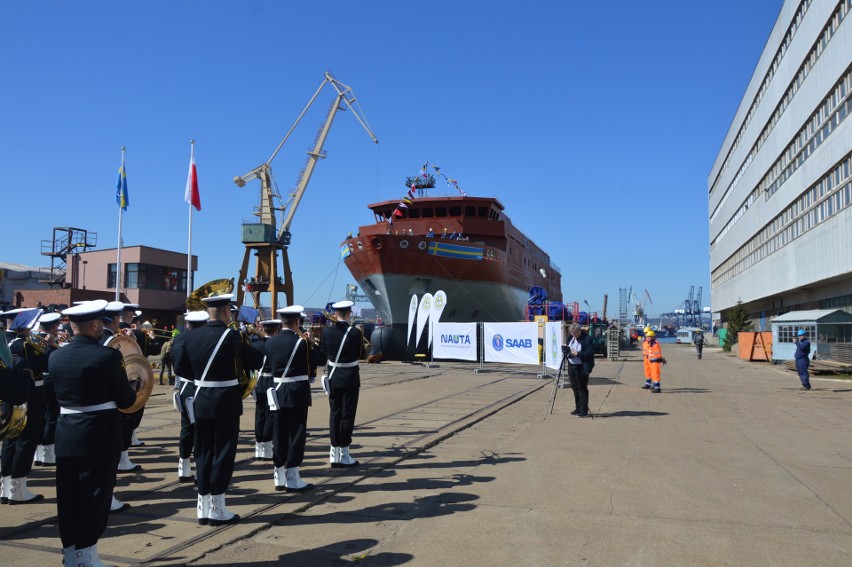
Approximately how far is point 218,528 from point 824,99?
96.5 ft

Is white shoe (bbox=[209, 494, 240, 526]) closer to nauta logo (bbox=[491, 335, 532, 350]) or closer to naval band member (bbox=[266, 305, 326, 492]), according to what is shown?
naval band member (bbox=[266, 305, 326, 492])

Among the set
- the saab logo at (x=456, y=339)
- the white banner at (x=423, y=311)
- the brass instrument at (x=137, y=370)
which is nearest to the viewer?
the brass instrument at (x=137, y=370)

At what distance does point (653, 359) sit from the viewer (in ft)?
50.5

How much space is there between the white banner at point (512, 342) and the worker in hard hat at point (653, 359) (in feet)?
15.0

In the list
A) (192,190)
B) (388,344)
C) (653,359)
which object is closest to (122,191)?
(192,190)

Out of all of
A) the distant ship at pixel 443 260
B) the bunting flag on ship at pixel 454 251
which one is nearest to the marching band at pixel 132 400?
the distant ship at pixel 443 260

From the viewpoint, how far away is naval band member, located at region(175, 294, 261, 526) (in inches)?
197

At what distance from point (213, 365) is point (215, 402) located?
0.31 meters

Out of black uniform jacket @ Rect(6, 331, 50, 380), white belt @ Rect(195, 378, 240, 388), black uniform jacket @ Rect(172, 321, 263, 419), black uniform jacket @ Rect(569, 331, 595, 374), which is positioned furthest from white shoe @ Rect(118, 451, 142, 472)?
black uniform jacket @ Rect(569, 331, 595, 374)

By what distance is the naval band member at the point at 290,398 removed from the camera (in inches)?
237

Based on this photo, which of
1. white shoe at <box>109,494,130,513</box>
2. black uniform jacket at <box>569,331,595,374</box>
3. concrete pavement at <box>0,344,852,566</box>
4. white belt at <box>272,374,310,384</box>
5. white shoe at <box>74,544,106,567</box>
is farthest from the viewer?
black uniform jacket at <box>569,331,595,374</box>

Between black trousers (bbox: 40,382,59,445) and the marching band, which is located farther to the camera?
black trousers (bbox: 40,382,59,445)

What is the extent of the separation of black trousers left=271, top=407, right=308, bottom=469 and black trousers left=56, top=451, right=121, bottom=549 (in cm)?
203

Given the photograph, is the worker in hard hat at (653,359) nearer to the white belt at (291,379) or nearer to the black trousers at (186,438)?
the white belt at (291,379)
